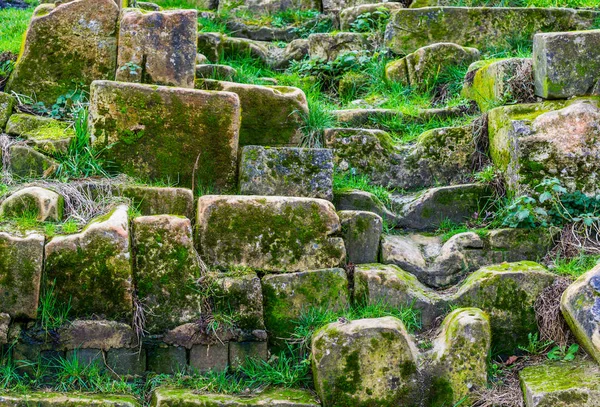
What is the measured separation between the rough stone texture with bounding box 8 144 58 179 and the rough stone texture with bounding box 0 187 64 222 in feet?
1.68

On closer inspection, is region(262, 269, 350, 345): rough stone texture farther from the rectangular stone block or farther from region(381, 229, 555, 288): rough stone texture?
region(381, 229, 555, 288): rough stone texture

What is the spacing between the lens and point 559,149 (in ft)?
16.6

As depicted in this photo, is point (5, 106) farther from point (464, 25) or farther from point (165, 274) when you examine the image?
point (464, 25)

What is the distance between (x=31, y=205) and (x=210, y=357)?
4.45 ft

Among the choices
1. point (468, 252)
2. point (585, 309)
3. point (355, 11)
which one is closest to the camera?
point (585, 309)

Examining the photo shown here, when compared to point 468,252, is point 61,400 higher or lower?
lower

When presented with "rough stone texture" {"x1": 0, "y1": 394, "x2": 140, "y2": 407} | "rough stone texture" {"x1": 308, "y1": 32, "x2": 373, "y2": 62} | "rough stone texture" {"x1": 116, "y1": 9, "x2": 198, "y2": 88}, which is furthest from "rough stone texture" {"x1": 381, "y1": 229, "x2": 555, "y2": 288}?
"rough stone texture" {"x1": 308, "y1": 32, "x2": 373, "y2": 62}

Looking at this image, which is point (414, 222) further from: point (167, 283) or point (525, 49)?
point (525, 49)

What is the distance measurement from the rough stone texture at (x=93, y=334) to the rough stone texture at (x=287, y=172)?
4.29 feet

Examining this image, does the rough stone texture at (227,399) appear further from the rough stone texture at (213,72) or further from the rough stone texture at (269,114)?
the rough stone texture at (213,72)

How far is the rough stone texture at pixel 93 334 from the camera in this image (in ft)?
13.4

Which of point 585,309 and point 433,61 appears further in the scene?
point 433,61

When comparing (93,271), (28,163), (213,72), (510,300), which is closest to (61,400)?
(93,271)

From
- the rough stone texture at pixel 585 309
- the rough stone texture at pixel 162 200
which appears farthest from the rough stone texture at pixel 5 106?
the rough stone texture at pixel 585 309
